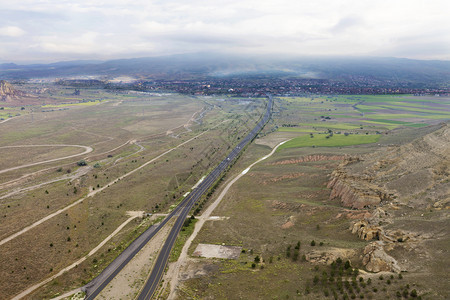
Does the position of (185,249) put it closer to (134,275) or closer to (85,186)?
(134,275)

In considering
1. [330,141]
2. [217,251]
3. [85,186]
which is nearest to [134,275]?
[217,251]

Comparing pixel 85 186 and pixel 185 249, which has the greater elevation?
pixel 85 186

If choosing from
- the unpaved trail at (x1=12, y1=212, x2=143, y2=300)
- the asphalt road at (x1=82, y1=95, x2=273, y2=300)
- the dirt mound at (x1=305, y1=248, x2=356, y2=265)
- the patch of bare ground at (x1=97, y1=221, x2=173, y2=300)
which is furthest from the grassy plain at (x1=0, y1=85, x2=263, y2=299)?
the dirt mound at (x1=305, y1=248, x2=356, y2=265)

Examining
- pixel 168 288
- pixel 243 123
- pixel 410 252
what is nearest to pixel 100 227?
pixel 168 288

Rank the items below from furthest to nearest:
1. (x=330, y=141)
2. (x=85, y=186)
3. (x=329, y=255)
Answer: (x=330, y=141) < (x=85, y=186) < (x=329, y=255)

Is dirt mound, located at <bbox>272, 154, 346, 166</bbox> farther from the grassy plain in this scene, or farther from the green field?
the grassy plain

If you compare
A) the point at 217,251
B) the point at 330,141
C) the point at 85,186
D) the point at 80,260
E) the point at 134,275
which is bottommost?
the point at 80,260

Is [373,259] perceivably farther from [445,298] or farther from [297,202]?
[297,202]
